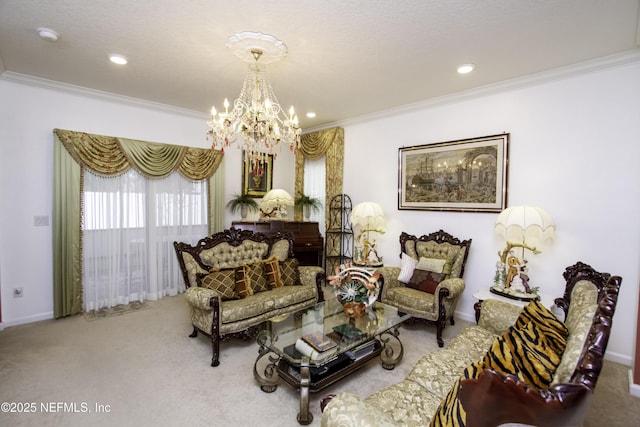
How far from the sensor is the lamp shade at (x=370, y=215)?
4488 millimetres

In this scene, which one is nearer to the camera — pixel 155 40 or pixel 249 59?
pixel 155 40

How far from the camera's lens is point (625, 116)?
9.55 feet

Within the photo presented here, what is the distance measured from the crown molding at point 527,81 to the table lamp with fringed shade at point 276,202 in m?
1.96

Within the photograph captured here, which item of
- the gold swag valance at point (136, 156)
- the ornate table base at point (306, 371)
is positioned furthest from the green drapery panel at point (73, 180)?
the ornate table base at point (306, 371)

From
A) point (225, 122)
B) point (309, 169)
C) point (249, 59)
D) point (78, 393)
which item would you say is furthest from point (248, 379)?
point (309, 169)

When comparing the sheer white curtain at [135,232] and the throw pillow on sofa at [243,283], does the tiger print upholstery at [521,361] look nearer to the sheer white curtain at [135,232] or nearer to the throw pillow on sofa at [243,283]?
the throw pillow on sofa at [243,283]

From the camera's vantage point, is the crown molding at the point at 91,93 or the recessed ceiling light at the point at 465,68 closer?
the recessed ceiling light at the point at 465,68

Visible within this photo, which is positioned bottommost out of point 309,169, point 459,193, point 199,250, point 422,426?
point 422,426

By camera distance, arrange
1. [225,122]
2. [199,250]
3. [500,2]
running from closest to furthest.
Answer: [500,2]
[225,122]
[199,250]

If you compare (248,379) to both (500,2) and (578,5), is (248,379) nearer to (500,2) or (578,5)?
(500,2)

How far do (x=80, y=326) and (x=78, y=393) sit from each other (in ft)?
5.27

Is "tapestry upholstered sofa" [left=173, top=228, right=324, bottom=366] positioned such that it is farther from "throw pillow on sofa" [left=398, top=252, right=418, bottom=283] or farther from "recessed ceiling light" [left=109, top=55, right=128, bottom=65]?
"recessed ceiling light" [left=109, top=55, right=128, bottom=65]

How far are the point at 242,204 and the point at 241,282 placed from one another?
8.12ft

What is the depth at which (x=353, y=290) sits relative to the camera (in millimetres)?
2773
